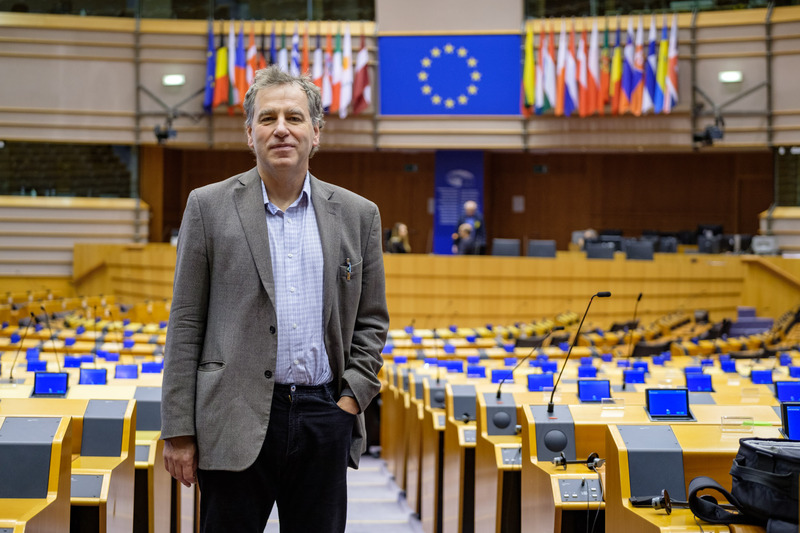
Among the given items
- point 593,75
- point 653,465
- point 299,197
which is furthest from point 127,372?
point 593,75

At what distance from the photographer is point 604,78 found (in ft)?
A: 61.0

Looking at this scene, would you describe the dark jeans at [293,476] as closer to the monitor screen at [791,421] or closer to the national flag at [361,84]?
the monitor screen at [791,421]

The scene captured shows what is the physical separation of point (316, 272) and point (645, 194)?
2100cm

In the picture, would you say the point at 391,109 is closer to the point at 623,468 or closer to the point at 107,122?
the point at 107,122

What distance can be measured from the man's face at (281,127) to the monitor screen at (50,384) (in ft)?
11.0

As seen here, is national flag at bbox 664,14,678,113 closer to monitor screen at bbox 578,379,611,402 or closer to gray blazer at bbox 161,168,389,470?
monitor screen at bbox 578,379,611,402

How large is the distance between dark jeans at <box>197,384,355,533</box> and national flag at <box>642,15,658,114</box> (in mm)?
17129

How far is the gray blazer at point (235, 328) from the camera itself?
7.32 feet

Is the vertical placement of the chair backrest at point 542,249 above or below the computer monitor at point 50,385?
above

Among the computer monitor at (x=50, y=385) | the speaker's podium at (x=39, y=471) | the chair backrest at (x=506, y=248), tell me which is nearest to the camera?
the speaker's podium at (x=39, y=471)

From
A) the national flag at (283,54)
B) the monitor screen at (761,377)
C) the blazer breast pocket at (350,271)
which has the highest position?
the national flag at (283,54)

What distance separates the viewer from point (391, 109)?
19.6 m

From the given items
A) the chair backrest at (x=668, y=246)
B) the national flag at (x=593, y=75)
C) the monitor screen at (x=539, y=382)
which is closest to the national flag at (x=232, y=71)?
the national flag at (x=593, y=75)

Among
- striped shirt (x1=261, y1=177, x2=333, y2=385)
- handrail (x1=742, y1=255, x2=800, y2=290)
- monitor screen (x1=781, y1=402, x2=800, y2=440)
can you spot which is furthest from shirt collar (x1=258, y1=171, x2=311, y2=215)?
handrail (x1=742, y1=255, x2=800, y2=290)
